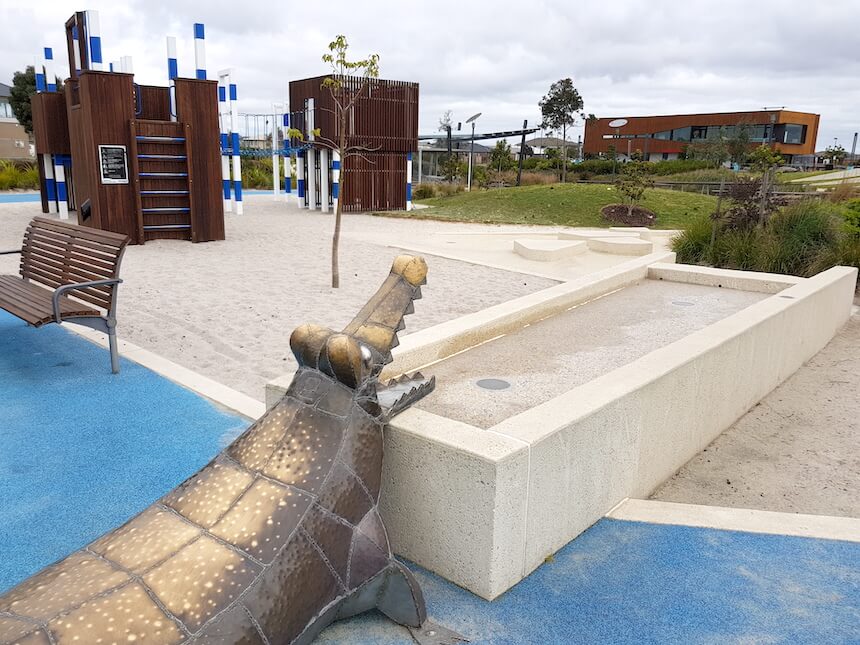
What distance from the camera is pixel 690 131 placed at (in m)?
62.9

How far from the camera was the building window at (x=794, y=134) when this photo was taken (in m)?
61.6

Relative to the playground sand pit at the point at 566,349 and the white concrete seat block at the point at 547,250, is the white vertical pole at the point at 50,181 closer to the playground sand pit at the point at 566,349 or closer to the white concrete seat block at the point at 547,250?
the white concrete seat block at the point at 547,250

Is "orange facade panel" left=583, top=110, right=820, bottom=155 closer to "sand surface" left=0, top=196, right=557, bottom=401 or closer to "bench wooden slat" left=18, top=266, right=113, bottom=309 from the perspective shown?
"sand surface" left=0, top=196, right=557, bottom=401

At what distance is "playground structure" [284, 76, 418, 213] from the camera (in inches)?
Answer: 875

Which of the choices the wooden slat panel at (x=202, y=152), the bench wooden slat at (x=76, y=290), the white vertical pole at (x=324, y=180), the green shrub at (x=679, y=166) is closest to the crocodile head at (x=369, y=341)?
the bench wooden slat at (x=76, y=290)

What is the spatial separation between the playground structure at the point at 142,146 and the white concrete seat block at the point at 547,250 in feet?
20.1

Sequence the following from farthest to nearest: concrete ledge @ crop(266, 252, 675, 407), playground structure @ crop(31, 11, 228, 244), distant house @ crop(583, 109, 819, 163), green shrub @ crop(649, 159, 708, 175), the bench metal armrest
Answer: distant house @ crop(583, 109, 819, 163), green shrub @ crop(649, 159, 708, 175), playground structure @ crop(31, 11, 228, 244), the bench metal armrest, concrete ledge @ crop(266, 252, 675, 407)

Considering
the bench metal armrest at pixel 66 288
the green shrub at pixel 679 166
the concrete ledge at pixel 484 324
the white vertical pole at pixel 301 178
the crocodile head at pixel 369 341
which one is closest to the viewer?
the crocodile head at pixel 369 341

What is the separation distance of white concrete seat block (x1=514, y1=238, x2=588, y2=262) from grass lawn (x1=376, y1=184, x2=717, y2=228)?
6.95 metres

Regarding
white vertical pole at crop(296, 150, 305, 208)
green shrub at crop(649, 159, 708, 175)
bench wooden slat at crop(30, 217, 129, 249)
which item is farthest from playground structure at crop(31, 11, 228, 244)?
green shrub at crop(649, 159, 708, 175)

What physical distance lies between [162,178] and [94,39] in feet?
10.8

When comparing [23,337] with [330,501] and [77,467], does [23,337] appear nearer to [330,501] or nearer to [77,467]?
[77,467]

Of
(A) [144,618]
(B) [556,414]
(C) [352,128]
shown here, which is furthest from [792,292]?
(C) [352,128]

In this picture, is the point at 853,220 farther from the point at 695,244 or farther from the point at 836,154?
the point at 836,154
